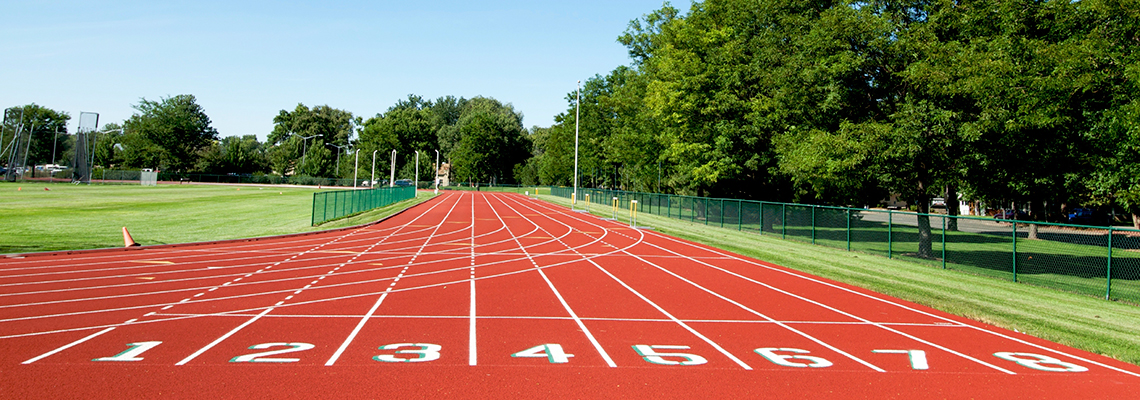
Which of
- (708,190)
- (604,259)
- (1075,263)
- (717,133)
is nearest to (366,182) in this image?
(708,190)

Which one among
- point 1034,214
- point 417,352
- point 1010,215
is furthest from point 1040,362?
point 1010,215

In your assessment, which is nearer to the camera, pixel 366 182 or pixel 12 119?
pixel 366 182

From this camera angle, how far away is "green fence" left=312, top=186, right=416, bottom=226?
2899 cm

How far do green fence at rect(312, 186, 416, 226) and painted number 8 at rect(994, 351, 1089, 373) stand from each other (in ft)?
78.1

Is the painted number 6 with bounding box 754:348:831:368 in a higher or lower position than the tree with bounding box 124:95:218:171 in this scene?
lower

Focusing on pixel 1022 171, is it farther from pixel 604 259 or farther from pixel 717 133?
pixel 717 133

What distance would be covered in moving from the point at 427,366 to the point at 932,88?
17.9 meters

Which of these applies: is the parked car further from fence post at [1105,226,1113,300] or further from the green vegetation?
fence post at [1105,226,1113,300]

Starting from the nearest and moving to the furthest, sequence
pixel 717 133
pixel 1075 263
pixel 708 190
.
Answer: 1. pixel 1075 263
2. pixel 717 133
3. pixel 708 190

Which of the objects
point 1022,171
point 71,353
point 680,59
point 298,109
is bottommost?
point 71,353

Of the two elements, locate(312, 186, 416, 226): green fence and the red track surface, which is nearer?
the red track surface

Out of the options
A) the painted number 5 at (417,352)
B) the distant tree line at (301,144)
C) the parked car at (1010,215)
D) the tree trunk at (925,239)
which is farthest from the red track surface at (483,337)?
the distant tree line at (301,144)

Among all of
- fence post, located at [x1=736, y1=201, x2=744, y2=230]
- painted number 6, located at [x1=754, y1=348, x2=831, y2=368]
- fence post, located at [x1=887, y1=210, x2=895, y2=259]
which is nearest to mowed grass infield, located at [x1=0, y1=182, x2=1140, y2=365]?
fence post, located at [x1=887, y1=210, x2=895, y2=259]

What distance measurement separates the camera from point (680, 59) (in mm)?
35375
